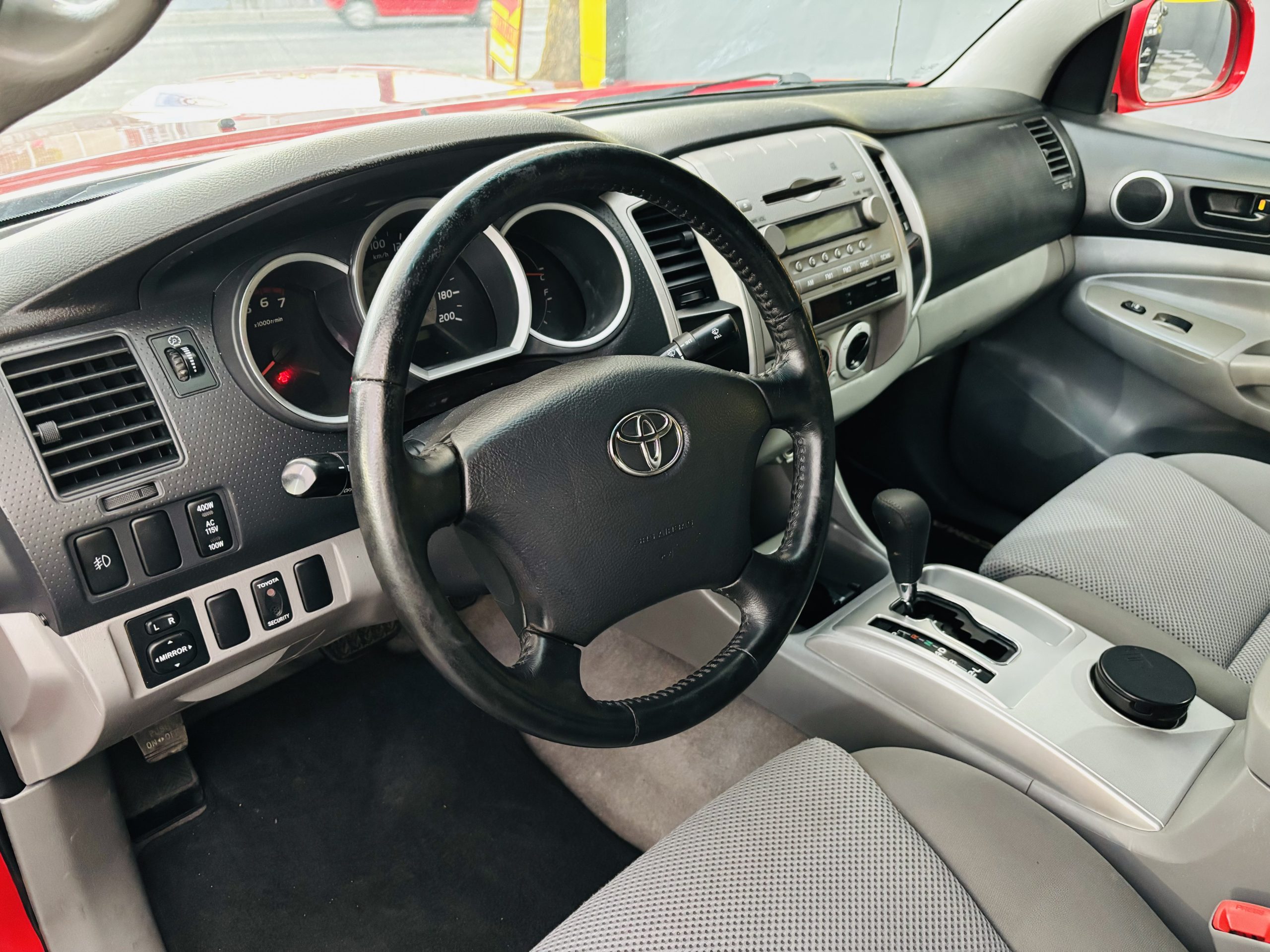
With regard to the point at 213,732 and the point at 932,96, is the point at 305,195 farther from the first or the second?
the point at 932,96

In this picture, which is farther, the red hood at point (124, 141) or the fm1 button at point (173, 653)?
the red hood at point (124, 141)

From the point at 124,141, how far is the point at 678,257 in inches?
27.9

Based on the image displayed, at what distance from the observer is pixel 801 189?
4.88 feet

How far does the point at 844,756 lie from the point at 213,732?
1.14m

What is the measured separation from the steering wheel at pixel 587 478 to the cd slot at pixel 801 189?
0.49 meters

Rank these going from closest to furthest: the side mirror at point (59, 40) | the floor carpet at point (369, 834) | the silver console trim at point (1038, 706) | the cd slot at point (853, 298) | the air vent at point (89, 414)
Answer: the side mirror at point (59, 40) → the air vent at point (89, 414) → the silver console trim at point (1038, 706) → the floor carpet at point (369, 834) → the cd slot at point (853, 298)

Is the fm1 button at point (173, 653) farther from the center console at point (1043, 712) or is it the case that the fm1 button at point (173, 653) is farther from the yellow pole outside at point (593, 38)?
the yellow pole outside at point (593, 38)

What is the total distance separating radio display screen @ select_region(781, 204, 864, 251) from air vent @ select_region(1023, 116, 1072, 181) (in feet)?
2.52

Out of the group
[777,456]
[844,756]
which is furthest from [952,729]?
[777,456]

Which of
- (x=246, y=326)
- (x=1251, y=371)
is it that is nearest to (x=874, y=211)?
(x=1251, y=371)

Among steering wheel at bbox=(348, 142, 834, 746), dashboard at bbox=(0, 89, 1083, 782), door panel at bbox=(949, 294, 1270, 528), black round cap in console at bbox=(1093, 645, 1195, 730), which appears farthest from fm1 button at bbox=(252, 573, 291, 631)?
door panel at bbox=(949, 294, 1270, 528)

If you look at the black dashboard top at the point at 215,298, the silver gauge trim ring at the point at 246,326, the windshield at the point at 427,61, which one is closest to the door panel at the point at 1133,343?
the windshield at the point at 427,61

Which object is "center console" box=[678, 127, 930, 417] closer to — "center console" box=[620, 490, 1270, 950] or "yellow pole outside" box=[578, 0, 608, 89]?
"center console" box=[620, 490, 1270, 950]

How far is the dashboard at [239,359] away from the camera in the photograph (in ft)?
2.84
